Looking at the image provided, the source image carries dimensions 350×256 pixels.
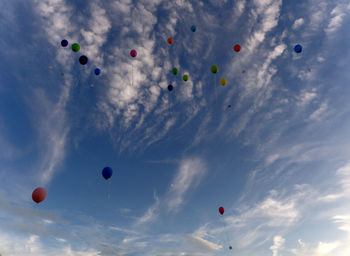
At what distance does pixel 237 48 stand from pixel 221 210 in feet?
60.5

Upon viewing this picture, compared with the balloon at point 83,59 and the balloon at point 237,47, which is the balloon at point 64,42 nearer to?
the balloon at point 83,59

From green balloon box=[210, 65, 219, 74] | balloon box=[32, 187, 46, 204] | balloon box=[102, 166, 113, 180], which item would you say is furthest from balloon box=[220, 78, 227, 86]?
balloon box=[32, 187, 46, 204]

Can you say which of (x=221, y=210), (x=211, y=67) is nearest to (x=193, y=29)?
(x=211, y=67)

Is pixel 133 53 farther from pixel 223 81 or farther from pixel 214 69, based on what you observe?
pixel 223 81

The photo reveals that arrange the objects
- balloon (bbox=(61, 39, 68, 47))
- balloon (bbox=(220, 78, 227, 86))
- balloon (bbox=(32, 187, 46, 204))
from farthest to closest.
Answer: balloon (bbox=(220, 78, 227, 86)) < balloon (bbox=(61, 39, 68, 47)) < balloon (bbox=(32, 187, 46, 204))

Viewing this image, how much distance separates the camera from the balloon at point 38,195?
15.8 meters

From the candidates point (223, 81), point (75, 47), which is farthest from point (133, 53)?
point (223, 81)

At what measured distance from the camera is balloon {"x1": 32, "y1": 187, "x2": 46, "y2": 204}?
1582cm

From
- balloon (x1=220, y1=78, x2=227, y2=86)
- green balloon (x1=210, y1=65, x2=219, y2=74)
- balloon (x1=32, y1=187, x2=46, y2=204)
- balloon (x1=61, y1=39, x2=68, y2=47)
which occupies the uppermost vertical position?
balloon (x1=61, y1=39, x2=68, y2=47)

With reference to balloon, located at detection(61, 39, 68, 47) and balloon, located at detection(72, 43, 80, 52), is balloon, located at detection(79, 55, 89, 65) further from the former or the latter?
balloon, located at detection(61, 39, 68, 47)

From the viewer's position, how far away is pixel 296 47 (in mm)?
19969

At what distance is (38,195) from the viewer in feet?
52.4

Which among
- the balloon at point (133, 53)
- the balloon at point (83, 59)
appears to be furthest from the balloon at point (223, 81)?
the balloon at point (83, 59)

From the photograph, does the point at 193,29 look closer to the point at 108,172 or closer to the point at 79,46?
the point at 79,46
